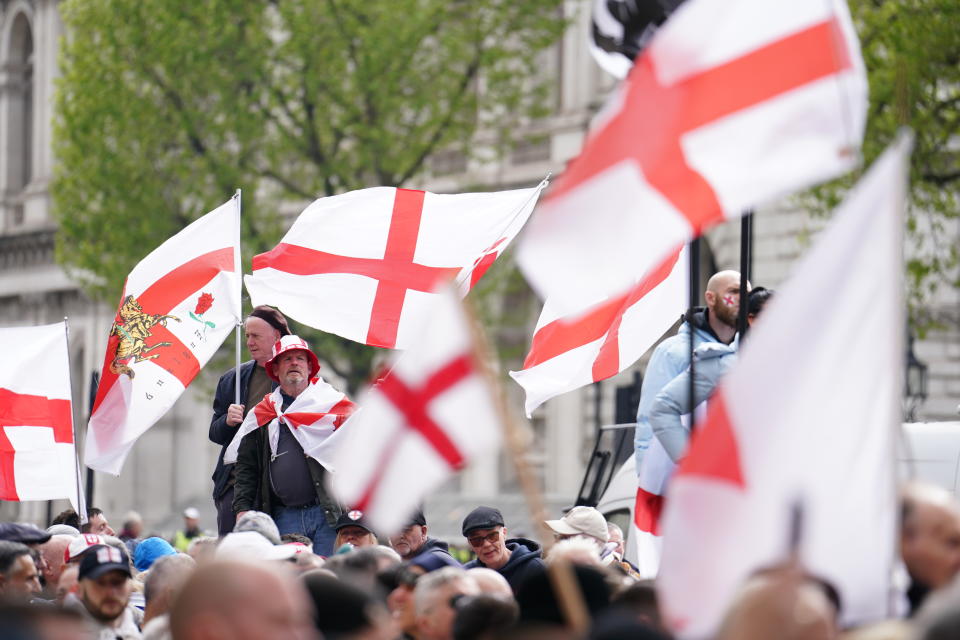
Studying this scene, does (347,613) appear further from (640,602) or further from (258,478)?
(258,478)

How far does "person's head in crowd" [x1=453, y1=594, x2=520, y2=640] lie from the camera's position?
548 cm

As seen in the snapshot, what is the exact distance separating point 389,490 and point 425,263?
531cm

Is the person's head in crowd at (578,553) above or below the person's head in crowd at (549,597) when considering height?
above

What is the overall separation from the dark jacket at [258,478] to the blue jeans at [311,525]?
54 mm

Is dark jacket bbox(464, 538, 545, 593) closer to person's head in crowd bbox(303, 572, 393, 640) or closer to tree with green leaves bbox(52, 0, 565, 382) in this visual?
person's head in crowd bbox(303, 572, 393, 640)

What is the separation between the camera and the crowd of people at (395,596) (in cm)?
430

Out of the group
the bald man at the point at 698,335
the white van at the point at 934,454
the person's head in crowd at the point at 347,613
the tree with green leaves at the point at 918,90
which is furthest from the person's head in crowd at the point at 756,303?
the tree with green leaves at the point at 918,90

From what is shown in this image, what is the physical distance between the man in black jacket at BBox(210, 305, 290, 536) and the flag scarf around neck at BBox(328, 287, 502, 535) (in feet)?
14.2

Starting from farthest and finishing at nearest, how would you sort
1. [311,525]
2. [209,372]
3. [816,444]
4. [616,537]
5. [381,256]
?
[209,372] → [616,537] → [381,256] → [311,525] → [816,444]

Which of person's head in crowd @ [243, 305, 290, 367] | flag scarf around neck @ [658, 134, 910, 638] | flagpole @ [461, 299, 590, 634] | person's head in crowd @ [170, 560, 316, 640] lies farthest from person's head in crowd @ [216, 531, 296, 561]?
flag scarf around neck @ [658, 134, 910, 638]

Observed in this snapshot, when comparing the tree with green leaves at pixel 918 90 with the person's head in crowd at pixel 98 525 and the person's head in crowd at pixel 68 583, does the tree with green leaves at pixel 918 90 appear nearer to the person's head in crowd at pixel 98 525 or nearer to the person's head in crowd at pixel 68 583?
the person's head in crowd at pixel 98 525

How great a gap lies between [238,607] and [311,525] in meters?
4.95

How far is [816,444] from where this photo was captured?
15.7ft

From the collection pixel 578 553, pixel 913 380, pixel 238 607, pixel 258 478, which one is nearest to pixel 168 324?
pixel 258 478
